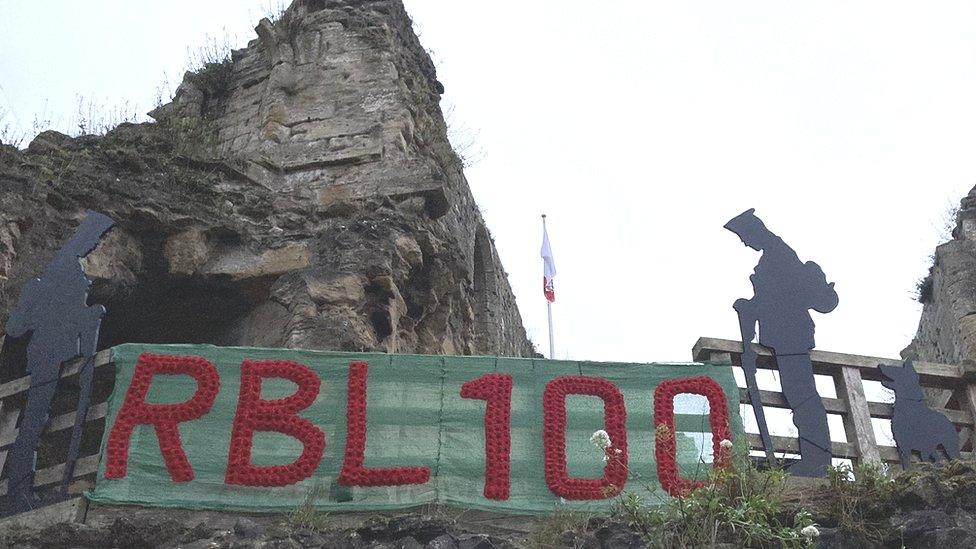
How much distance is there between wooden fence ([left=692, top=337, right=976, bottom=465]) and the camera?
6.32m

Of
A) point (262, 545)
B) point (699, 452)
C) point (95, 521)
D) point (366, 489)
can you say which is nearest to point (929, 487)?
point (699, 452)

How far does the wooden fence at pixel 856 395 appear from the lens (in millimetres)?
6320

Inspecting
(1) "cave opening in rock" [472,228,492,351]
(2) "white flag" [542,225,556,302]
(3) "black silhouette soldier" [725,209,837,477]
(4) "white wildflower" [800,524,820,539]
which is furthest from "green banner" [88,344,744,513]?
(2) "white flag" [542,225,556,302]

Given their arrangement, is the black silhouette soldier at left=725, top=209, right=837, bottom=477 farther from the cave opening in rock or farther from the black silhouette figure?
the cave opening in rock

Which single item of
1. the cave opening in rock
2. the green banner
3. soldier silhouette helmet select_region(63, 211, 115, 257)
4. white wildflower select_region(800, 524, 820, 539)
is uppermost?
the cave opening in rock

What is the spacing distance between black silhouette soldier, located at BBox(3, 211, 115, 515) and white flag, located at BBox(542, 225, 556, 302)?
8.92 meters

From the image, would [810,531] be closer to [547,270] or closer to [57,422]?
[57,422]

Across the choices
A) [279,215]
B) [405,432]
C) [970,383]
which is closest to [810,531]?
[405,432]

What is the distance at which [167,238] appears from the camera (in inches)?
327

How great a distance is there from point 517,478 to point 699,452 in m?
1.02

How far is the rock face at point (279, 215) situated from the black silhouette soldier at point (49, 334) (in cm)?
70

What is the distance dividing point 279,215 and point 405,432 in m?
3.13

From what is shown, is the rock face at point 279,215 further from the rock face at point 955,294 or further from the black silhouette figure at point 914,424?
the rock face at point 955,294

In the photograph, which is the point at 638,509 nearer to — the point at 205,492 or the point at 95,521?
the point at 205,492
